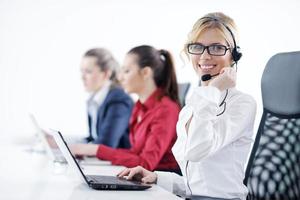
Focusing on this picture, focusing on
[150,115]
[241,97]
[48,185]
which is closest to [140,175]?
[48,185]

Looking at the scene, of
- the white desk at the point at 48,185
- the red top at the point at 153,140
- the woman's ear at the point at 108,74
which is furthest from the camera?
the woman's ear at the point at 108,74

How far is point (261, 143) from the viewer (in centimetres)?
193

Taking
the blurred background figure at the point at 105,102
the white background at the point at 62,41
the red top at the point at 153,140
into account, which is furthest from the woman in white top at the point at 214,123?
the white background at the point at 62,41

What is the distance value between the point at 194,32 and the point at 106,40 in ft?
9.14

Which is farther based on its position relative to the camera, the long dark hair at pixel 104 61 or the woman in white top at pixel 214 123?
the long dark hair at pixel 104 61

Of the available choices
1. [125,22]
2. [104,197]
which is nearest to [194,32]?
[104,197]

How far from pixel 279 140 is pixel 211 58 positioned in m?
0.50

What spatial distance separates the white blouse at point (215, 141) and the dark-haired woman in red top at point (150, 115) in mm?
798

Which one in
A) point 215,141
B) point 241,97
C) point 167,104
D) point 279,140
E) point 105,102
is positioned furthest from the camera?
point 105,102

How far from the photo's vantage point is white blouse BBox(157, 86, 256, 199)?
1398 millimetres

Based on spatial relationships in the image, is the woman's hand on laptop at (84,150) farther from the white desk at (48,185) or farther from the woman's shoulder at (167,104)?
the woman's shoulder at (167,104)

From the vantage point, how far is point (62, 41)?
4352 mm

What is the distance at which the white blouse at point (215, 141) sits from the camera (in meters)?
1.40

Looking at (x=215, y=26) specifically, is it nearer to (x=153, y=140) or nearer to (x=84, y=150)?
(x=153, y=140)
